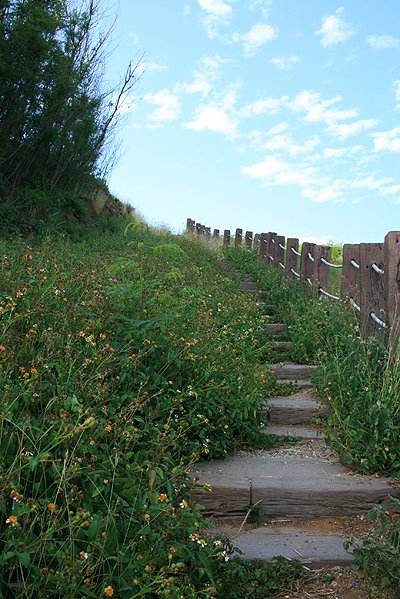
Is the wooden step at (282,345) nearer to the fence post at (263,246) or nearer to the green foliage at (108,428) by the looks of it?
the green foliage at (108,428)

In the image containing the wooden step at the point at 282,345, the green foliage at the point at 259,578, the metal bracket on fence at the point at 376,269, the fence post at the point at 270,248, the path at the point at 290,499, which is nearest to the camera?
the green foliage at the point at 259,578

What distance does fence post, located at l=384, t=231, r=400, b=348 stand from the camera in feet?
19.9

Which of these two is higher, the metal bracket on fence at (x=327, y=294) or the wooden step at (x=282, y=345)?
the metal bracket on fence at (x=327, y=294)

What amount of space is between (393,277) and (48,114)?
10203 mm

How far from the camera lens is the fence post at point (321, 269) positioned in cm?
1014

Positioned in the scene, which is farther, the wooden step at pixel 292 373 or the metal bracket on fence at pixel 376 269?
the wooden step at pixel 292 373

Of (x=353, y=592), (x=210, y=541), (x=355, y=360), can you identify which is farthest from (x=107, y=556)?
(x=355, y=360)

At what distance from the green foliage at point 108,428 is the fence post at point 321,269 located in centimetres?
331

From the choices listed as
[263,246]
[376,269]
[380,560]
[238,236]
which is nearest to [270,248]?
[263,246]

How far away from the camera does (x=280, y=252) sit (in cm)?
1416

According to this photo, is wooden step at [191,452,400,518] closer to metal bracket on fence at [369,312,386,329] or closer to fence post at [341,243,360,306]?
metal bracket on fence at [369,312,386,329]

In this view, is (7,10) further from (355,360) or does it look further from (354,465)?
(354,465)

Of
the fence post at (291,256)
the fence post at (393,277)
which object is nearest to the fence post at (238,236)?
the fence post at (291,256)

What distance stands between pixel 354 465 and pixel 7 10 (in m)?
11.1
